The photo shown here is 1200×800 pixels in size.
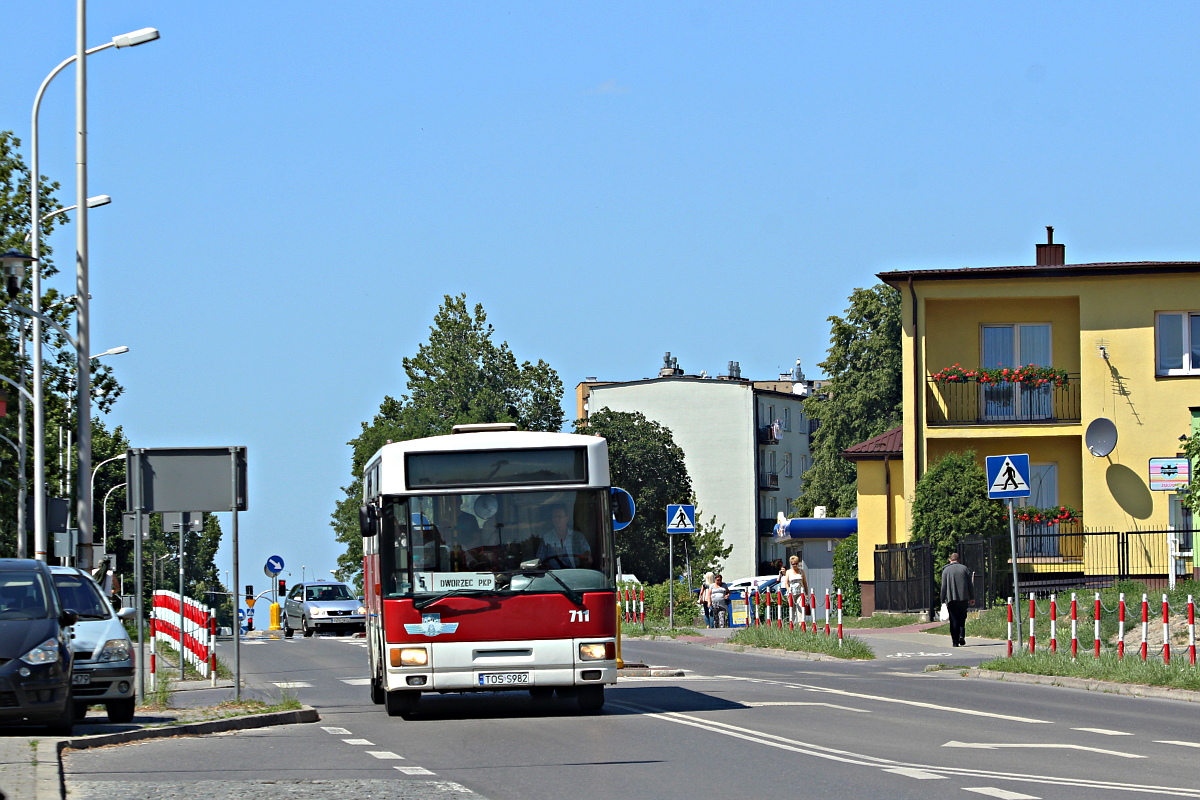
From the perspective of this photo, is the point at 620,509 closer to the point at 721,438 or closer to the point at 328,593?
the point at 328,593

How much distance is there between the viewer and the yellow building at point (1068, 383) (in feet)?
138

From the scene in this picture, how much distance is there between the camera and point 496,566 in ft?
55.4

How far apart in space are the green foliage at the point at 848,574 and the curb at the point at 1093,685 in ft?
79.7

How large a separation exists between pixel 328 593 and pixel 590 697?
33.4 m

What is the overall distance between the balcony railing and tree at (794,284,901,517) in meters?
31.8

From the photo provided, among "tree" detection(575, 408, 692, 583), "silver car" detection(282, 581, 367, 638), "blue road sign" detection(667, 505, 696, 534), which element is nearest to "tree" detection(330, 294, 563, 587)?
"tree" detection(575, 408, 692, 583)

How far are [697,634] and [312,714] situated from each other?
22.3 metres

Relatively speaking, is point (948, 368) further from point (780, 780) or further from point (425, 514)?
point (780, 780)

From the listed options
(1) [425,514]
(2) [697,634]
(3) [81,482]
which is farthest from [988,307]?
(1) [425,514]

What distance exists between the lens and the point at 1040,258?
46156mm

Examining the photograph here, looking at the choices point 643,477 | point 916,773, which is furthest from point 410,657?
point 643,477

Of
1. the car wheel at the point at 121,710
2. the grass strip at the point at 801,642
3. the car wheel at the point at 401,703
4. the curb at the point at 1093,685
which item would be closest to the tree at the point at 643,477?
the grass strip at the point at 801,642

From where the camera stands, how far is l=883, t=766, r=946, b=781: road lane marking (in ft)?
37.2

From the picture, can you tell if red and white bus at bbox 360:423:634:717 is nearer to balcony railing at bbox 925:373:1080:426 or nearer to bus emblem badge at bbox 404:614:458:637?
bus emblem badge at bbox 404:614:458:637
